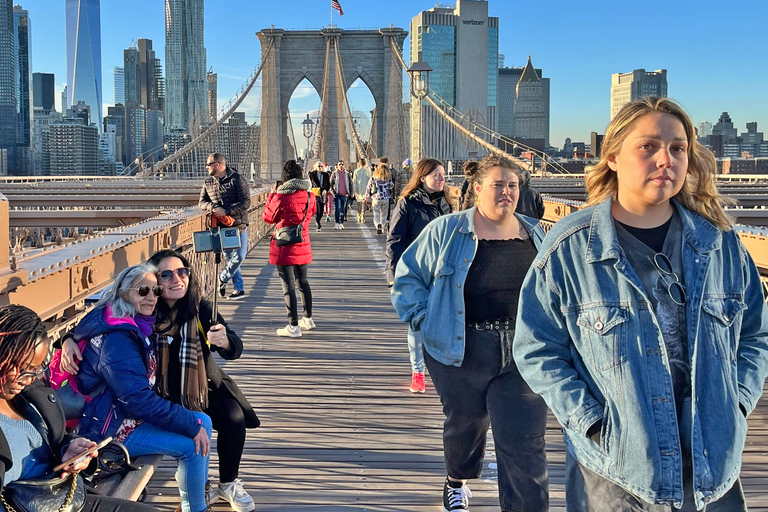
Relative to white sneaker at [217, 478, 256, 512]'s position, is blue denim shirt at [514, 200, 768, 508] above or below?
above

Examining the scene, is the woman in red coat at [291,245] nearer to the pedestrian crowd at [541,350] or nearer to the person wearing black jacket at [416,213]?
the person wearing black jacket at [416,213]

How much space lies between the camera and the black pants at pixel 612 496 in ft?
6.49

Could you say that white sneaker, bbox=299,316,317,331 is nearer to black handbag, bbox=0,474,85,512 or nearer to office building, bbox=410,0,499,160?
black handbag, bbox=0,474,85,512

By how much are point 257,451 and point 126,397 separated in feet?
3.86

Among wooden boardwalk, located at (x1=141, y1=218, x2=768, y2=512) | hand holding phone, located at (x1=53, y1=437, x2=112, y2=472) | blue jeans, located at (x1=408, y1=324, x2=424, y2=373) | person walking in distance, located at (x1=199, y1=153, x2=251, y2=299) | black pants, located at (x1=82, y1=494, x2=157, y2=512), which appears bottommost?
wooden boardwalk, located at (x1=141, y1=218, x2=768, y2=512)

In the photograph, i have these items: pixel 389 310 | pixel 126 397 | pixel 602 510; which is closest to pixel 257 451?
pixel 126 397

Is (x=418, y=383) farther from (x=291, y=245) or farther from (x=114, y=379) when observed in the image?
(x=114, y=379)

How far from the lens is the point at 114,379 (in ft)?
10.3

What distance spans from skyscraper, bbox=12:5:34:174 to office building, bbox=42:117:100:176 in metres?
3.35

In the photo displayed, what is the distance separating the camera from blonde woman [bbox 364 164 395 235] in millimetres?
13539

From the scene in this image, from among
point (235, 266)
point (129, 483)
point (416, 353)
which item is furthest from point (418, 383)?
point (235, 266)

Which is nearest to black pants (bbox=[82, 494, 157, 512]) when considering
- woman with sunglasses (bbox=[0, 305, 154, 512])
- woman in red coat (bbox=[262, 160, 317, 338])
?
woman with sunglasses (bbox=[0, 305, 154, 512])

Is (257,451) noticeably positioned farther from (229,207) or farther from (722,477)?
(229,207)

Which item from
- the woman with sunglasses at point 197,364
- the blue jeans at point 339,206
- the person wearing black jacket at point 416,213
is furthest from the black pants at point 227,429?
the blue jeans at point 339,206
